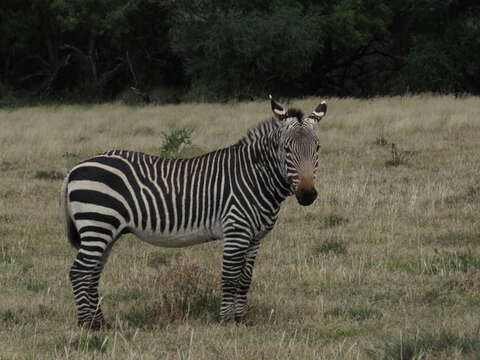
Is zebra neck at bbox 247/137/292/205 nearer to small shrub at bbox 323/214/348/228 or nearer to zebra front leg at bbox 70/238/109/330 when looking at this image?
zebra front leg at bbox 70/238/109/330

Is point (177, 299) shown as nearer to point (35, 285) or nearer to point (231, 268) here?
point (231, 268)

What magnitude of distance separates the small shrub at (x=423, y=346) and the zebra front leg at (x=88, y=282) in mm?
2472

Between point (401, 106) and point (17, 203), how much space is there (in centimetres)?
1375

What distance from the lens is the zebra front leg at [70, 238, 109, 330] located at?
693cm

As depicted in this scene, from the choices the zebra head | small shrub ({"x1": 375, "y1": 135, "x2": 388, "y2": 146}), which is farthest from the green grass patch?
small shrub ({"x1": 375, "y1": 135, "x2": 388, "y2": 146})

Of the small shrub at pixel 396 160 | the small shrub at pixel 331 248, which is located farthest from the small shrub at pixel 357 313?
the small shrub at pixel 396 160

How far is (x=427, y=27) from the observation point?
3712 centimetres

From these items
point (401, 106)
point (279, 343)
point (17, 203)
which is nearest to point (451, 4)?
point (401, 106)

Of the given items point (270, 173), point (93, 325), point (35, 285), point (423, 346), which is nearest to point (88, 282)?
point (93, 325)

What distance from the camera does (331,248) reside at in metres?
9.95

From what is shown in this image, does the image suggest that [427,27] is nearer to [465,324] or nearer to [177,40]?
[177,40]

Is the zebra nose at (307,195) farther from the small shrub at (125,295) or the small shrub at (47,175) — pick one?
the small shrub at (47,175)

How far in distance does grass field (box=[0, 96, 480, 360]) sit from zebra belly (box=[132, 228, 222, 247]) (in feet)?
1.87

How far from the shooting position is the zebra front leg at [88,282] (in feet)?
22.7
